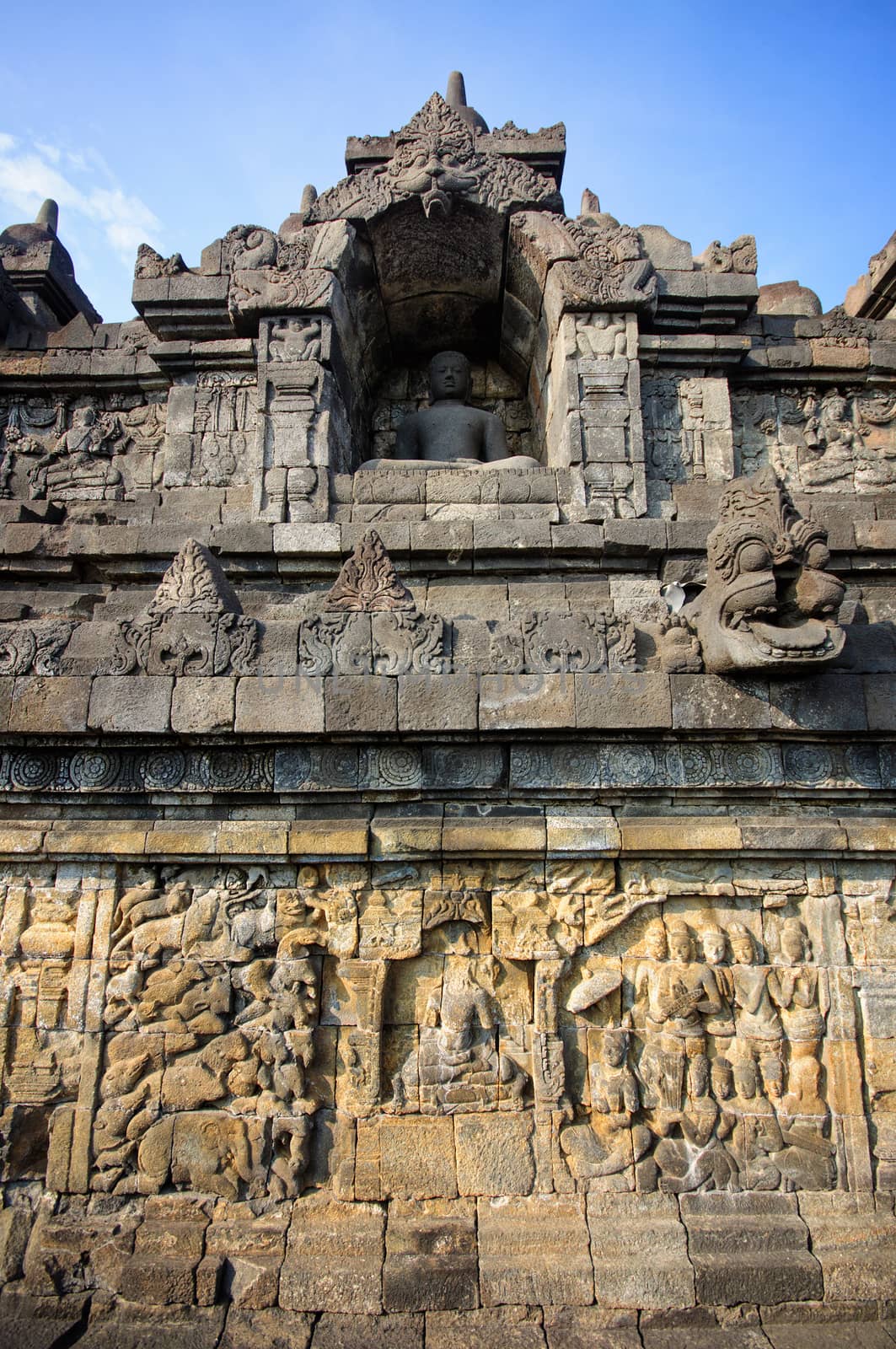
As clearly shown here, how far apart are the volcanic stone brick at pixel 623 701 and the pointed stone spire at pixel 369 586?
118 cm

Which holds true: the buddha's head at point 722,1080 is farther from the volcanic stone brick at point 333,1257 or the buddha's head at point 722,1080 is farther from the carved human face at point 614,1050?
the volcanic stone brick at point 333,1257

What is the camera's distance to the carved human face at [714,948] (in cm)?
470

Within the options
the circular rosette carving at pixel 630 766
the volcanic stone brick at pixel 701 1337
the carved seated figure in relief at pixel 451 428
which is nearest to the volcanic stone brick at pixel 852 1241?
the volcanic stone brick at pixel 701 1337

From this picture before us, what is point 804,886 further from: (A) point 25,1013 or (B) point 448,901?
(A) point 25,1013

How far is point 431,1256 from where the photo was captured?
171 inches

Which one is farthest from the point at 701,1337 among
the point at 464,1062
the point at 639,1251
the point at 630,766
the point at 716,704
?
the point at 716,704

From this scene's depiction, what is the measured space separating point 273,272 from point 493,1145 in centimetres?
746

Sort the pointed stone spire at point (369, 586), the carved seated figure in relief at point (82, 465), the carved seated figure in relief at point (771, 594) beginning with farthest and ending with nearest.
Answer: the carved seated figure in relief at point (82, 465), the pointed stone spire at point (369, 586), the carved seated figure in relief at point (771, 594)

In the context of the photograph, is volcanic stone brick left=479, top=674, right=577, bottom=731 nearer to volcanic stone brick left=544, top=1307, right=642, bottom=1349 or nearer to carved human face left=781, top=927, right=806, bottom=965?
carved human face left=781, top=927, right=806, bottom=965

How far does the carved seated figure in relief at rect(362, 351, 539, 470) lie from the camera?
8.38 m

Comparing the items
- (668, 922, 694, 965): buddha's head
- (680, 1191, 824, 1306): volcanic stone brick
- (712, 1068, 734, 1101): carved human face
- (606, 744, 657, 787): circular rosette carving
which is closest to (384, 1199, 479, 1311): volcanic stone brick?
(680, 1191, 824, 1306): volcanic stone brick

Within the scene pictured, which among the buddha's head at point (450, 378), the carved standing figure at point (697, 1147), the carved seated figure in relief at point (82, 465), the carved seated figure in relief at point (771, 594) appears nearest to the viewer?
the carved seated figure in relief at point (771, 594)

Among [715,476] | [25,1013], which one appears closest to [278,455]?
[715,476]

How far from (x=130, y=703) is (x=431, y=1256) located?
3.45 m
